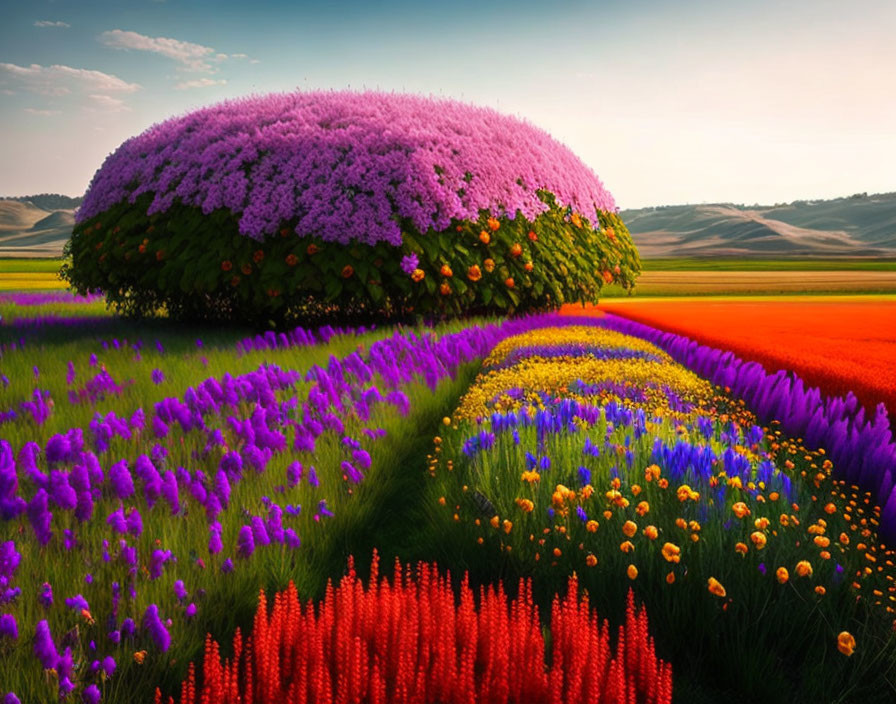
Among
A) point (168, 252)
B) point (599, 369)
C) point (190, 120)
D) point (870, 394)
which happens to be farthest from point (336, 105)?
point (870, 394)

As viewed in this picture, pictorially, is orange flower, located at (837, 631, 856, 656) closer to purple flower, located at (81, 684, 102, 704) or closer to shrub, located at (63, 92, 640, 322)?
purple flower, located at (81, 684, 102, 704)

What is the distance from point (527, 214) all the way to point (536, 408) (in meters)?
5.86

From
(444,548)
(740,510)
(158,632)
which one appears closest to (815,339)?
(740,510)

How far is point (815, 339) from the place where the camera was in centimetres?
729

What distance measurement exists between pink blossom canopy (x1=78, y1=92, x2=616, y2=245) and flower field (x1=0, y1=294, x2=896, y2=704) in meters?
4.06

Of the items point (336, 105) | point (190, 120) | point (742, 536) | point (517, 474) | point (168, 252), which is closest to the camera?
point (742, 536)

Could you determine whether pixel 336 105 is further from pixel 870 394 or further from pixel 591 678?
pixel 591 678

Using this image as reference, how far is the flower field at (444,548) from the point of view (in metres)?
1.96

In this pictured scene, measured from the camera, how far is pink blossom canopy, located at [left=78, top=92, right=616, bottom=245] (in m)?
8.72

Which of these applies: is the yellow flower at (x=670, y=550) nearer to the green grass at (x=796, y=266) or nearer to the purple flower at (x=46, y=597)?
the purple flower at (x=46, y=597)

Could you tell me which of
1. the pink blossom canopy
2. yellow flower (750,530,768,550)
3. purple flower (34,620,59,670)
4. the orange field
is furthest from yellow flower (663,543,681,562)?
the pink blossom canopy

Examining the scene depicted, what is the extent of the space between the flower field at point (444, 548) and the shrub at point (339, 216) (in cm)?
368

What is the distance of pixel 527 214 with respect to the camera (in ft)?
31.9

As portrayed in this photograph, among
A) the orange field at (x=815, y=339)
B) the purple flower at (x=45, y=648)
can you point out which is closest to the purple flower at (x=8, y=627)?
the purple flower at (x=45, y=648)
